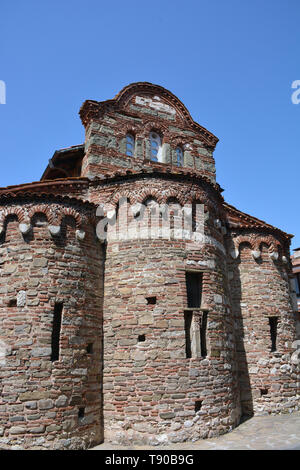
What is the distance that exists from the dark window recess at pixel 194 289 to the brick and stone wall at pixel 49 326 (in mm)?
2271

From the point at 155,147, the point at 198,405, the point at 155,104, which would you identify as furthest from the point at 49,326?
the point at 155,104

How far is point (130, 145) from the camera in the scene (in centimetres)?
1252

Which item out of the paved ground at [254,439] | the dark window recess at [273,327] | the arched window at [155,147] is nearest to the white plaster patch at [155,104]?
the arched window at [155,147]

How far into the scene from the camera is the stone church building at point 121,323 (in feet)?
24.6

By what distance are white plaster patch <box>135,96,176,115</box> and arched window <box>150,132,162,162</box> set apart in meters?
1.15

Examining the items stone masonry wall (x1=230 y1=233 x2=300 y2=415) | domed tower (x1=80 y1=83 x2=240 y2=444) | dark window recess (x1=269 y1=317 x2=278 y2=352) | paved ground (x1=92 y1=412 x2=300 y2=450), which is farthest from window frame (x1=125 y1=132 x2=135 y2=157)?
paved ground (x1=92 y1=412 x2=300 y2=450)

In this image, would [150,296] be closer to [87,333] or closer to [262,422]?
[87,333]

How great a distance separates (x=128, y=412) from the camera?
25.9ft

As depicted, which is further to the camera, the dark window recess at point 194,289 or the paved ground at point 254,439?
the dark window recess at point 194,289

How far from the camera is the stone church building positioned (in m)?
7.51

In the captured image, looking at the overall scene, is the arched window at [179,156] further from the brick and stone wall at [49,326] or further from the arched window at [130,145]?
the brick and stone wall at [49,326]

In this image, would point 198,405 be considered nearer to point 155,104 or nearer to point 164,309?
point 164,309
